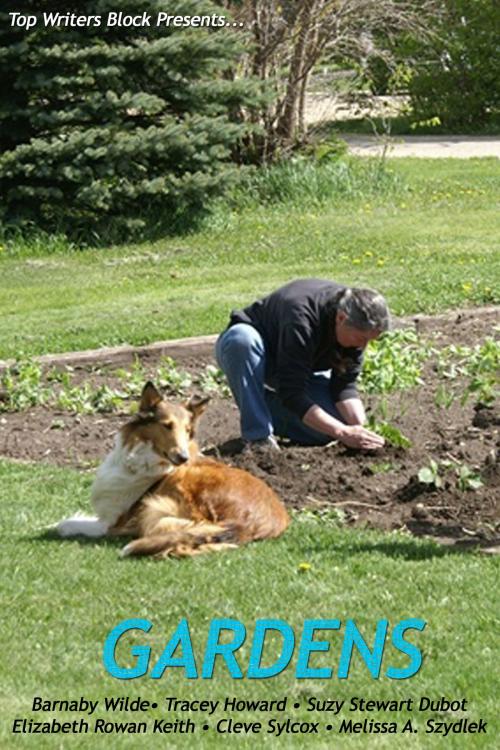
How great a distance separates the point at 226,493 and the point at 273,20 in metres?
13.1

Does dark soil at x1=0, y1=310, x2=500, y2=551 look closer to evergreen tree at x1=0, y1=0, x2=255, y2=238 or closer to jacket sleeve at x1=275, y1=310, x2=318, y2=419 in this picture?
jacket sleeve at x1=275, y1=310, x2=318, y2=419

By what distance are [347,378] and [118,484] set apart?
198 cm

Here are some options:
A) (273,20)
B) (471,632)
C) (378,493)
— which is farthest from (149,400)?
(273,20)

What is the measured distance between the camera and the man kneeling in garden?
27.9ft

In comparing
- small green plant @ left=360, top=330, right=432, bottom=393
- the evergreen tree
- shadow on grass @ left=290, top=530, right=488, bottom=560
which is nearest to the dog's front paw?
shadow on grass @ left=290, top=530, right=488, bottom=560

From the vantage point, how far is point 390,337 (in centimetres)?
A: 1064

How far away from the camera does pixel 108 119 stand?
55.2 feet

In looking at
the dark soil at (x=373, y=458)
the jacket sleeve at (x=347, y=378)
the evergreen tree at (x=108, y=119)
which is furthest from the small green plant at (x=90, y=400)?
the evergreen tree at (x=108, y=119)

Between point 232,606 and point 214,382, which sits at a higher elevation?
point 232,606

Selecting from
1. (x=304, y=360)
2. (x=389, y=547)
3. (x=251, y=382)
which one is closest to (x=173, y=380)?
(x=251, y=382)

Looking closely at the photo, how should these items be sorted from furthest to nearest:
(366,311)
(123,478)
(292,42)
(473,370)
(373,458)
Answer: (292,42) → (473,370) → (373,458) → (366,311) → (123,478)

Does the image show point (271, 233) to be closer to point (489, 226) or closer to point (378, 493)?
point (489, 226)

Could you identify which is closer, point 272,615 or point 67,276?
point 272,615

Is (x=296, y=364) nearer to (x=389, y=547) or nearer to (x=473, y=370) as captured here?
(x=389, y=547)
